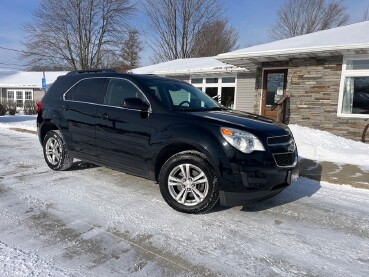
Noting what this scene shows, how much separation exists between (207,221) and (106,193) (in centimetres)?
165

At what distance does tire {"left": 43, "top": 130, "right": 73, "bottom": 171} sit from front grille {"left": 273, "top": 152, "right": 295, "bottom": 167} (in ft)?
11.7

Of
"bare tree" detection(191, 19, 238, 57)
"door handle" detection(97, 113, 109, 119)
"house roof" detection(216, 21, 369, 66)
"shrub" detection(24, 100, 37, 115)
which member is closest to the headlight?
"door handle" detection(97, 113, 109, 119)

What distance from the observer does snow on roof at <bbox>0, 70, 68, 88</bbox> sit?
35.1 m

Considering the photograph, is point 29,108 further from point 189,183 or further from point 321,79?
point 189,183

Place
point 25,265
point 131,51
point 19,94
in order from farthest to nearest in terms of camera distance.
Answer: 1. point 131,51
2. point 19,94
3. point 25,265

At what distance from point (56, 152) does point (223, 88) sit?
40.4 feet

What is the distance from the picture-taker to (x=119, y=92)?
4566 mm

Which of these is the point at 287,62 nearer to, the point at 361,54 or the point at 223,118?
the point at 361,54

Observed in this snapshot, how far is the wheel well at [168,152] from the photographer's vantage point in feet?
12.6

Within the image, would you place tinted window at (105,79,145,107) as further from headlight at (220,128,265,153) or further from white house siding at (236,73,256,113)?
white house siding at (236,73,256,113)

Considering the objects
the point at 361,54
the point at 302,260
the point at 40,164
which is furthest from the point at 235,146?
the point at 361,54

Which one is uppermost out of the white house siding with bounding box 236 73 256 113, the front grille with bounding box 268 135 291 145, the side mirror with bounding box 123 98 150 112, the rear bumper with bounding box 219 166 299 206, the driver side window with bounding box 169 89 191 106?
the white house siding with bounding box 236 73 256 113

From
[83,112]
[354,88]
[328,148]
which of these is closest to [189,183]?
[83,112]

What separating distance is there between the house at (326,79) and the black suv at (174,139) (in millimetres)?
6425
